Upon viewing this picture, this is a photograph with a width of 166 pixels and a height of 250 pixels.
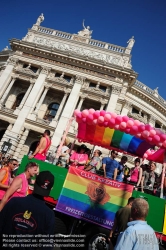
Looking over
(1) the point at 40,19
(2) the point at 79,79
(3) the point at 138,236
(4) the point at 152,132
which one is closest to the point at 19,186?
(3) the point at 138,236

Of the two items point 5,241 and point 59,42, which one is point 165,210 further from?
point 59,42

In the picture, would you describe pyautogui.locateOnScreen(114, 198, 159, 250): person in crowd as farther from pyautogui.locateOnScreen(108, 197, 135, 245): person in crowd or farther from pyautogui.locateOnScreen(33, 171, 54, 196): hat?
pyautogui.locateOnScreen(108, 197, 135, 245): person in crowd

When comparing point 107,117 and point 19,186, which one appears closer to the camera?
point 19,186

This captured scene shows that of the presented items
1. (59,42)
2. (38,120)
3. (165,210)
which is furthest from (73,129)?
(165,210)

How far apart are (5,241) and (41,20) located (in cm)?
2792

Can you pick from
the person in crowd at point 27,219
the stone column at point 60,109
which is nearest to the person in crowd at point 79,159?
the person in crowd at point 27,219

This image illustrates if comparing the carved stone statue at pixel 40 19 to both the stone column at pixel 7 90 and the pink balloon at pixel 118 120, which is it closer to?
the stone column at pixel 7 90

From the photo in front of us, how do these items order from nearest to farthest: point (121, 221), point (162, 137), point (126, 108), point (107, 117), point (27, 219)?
1. point (27, 219)
2. point (121, 221)
3. point (162, 137)
4. point (107, 117)
5. point (126, 108)

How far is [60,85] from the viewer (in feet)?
68.5

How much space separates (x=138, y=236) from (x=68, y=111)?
17524 millimetres

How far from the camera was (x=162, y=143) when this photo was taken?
593cm

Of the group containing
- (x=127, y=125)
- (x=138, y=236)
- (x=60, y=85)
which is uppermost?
(x=60, y=85)

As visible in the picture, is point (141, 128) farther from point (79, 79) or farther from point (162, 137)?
point (79, 79)

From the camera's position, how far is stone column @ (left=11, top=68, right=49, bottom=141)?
738 inches
